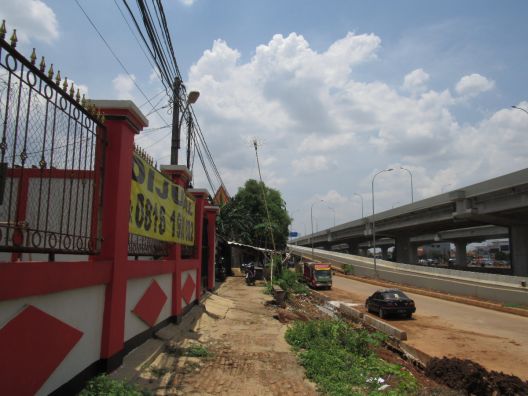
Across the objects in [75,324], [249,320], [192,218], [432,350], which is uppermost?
[192,218]

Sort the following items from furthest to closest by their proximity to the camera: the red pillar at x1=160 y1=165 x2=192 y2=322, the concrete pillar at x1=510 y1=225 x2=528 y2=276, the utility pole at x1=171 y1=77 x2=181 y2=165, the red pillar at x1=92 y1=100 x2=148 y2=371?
1. the concrete pillar at x1=510 y1=225 x2=528 y2=276
2. the utility pole at x1=171 y1=77 x2=181 y2=165
3. the red pillar at x1=160 y1=165 x2=192 y2=322
4. the red pillar at x1=92 y1=100 x2=148 y2=371

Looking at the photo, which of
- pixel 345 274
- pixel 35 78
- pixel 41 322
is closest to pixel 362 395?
pixel 41 322

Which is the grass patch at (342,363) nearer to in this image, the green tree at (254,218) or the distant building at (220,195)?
the distant building at (220,195)

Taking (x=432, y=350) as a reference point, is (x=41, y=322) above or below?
above

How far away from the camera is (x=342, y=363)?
30.2 ft

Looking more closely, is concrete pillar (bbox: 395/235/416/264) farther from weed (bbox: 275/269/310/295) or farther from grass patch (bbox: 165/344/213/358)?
grass patch (bbox: 165/344/213/358)

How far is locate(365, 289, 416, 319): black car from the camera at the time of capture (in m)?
22.6

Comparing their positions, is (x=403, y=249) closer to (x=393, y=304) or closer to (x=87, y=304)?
(x=393, y=304)

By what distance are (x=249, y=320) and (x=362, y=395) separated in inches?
330

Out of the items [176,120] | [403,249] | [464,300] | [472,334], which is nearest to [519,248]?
[464,300]

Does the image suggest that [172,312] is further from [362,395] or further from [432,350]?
[432,350]

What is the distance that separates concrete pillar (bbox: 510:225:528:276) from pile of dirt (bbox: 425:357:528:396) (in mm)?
38093

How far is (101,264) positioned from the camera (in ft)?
20.7

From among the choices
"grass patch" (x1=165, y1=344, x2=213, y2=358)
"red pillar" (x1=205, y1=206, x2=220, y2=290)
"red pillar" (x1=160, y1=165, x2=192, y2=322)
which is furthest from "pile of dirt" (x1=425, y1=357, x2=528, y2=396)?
"red pillar" (x1=205, y1=206, x2=220, y2=290)
